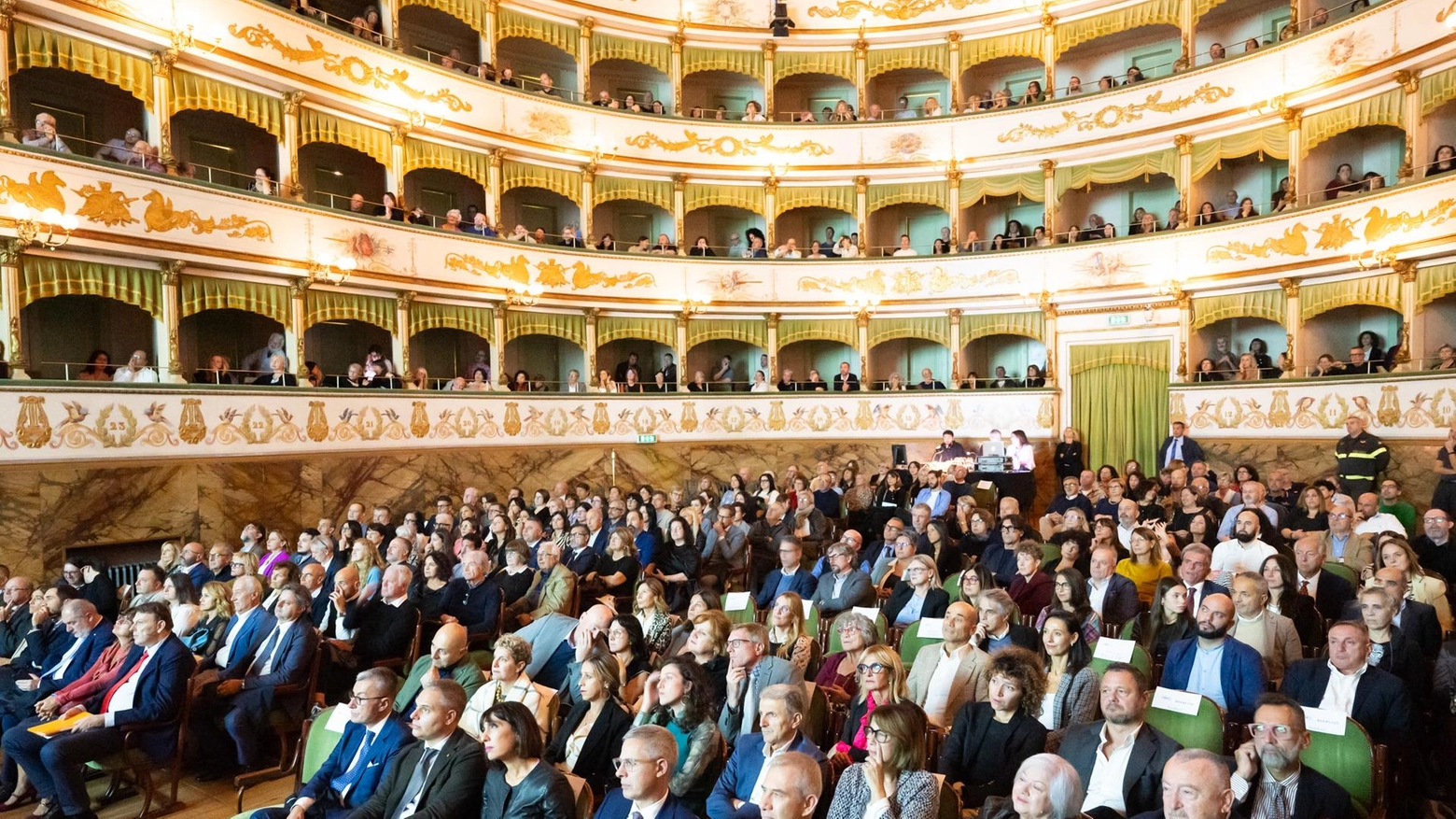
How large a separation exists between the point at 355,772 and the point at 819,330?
14076 mm

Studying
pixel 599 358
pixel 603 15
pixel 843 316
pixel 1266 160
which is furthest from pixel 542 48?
pixel 1266 160

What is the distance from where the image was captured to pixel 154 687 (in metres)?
4.77

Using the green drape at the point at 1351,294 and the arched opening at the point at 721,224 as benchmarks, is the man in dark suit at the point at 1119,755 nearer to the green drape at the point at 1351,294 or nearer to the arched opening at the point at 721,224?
the green drape at the point at 1351,294

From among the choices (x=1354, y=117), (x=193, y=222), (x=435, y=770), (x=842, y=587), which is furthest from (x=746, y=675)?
(x=1354, y=117)

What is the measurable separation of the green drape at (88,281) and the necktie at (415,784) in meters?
8.76

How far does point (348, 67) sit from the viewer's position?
12547 millimetres

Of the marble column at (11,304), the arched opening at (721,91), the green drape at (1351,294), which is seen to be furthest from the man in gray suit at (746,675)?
the arched opening at (721,91)

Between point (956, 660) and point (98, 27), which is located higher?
point (98, 27)

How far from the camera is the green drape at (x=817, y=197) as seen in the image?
1711 centimetres

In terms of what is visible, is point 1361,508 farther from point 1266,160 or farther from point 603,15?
point 603,15

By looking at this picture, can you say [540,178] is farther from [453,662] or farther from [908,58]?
[453,662]

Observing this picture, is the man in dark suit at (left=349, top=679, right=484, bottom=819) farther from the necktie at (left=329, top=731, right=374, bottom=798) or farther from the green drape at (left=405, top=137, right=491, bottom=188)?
the green drape at (left=405, top=137, right=491, bottom=188)

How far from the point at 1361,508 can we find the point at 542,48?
1448cm

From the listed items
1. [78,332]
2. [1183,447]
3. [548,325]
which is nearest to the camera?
[78,332]
